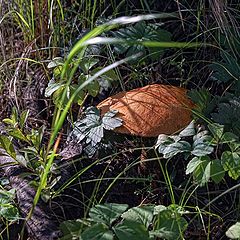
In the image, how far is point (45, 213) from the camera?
1.53 m

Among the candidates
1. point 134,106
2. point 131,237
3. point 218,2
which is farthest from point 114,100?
point 131,237

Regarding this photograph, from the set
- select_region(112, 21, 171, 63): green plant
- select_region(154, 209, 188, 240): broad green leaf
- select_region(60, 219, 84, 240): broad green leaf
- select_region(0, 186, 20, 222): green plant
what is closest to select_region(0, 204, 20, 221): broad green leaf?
select_region(0, 186, 20, 222): green plant

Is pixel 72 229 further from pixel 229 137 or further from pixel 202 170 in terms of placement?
pixel 229 137

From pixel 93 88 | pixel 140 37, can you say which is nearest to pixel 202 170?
pixel 93 88

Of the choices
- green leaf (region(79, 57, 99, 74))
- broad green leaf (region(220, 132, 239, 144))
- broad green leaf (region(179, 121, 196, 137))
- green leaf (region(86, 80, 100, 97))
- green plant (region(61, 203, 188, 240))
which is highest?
green leaf (region(79, 57, 99, 74))

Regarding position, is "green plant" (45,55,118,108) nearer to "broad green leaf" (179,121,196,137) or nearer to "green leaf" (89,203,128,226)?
"broad green leaf" (179,121,196,137)

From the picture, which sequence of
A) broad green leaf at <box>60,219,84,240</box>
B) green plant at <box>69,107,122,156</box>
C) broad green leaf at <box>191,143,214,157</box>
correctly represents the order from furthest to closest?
green plant at <box>69,107,122,156</box>, broad green leaf at <box>191,143,214,157</box>, broad green leaf at <box>60,219,84,240</box>

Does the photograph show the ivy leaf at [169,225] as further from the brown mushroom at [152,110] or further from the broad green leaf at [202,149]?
the brown mushroom at [152,110]

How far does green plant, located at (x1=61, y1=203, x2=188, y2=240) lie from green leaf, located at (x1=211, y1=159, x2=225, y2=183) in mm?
136

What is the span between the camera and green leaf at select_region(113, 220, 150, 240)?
120cm

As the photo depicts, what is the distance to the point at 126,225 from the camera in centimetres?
122

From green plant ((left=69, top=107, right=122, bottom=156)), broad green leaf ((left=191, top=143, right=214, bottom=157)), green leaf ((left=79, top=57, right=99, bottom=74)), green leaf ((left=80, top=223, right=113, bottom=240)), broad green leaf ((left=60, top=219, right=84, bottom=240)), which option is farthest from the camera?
green leaf ((left=79, top=57, right=99, bottom=74))

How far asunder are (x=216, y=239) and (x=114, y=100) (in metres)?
0.53

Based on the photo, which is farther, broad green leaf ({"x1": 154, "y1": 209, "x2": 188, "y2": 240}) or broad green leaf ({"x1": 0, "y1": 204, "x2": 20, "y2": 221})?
broad green leaf ({"x1": 0, "y1": 204, "x2": 20, "y2": 221})
